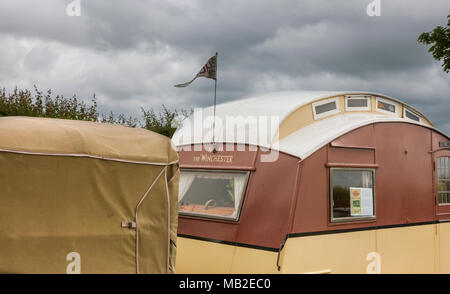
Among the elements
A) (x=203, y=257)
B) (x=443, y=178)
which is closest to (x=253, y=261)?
(x=203, y=257)

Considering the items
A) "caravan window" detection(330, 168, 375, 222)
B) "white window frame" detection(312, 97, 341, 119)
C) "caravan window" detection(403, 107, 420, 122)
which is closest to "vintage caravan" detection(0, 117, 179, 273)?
"caravan window" detection(330, 168, 375, 222)

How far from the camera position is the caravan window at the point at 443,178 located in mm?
8258

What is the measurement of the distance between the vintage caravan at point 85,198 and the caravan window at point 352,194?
7.37ft

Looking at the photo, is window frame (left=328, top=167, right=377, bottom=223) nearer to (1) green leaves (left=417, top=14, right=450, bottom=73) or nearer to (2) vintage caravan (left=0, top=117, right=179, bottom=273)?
(2) vintage caravan (left=0, top=117, right=179, bottom=273)

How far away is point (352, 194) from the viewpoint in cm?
658

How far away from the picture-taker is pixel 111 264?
477 centimetres

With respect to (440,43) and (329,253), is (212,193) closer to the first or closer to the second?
(329,253)

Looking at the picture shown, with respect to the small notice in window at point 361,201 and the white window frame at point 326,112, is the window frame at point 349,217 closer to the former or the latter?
the small notice in window at point 361,201

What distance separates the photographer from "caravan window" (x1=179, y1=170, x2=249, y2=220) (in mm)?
A: 6301

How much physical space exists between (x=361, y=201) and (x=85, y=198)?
3894 mm

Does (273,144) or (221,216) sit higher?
(273,144)

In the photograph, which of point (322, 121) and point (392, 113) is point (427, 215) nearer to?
point (392, 113)
